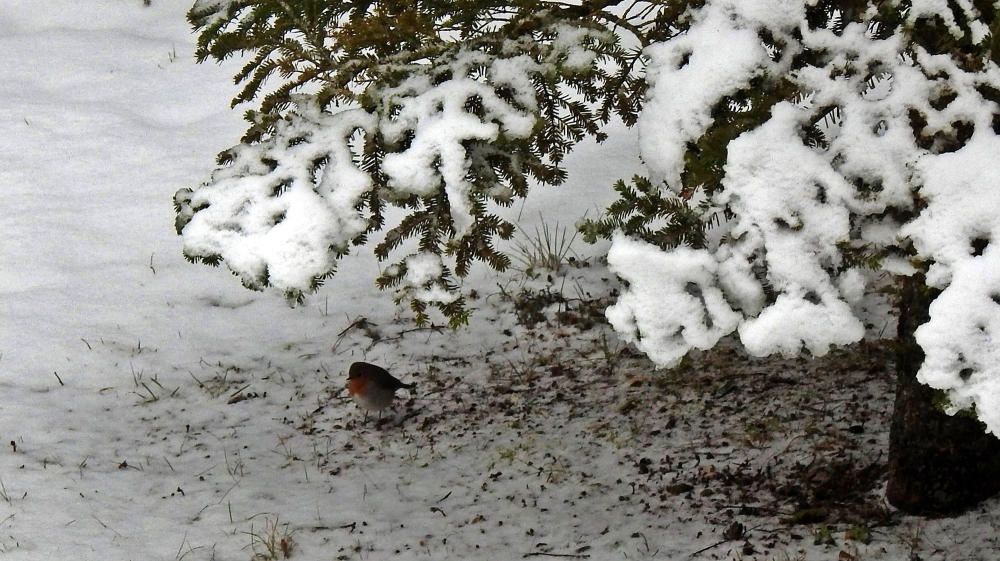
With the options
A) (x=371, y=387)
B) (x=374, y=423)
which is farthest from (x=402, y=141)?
(x=374, y=423)

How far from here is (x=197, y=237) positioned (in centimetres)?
268

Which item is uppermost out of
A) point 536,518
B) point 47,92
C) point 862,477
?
point 47,92

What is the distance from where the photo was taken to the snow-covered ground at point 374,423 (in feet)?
12.3

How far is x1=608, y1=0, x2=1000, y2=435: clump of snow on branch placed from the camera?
7.27ft

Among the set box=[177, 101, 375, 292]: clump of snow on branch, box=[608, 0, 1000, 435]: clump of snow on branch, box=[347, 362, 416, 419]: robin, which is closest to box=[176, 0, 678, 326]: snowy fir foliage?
box=[177, 101, 375, 292]: clump of snow on branch

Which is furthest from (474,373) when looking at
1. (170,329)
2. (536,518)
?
(170,329)

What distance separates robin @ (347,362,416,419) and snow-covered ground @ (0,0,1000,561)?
0.58 feet

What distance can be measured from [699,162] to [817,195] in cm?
29

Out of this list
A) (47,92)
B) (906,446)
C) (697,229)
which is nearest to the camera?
(697,229)

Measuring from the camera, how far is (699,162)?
8.10 feet

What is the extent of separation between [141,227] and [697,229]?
480cm

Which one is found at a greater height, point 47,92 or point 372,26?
point 47,92

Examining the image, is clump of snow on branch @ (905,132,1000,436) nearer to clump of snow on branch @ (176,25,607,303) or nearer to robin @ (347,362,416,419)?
clump of snow on branch @ (176,25,607,303)

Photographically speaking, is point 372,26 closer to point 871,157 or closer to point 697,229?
point 697,229
